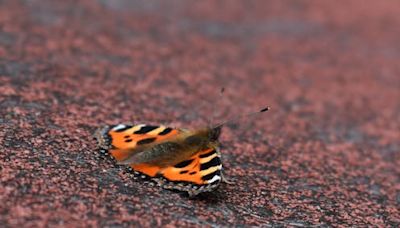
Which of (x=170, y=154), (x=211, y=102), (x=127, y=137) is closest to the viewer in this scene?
(x=170, y=154)

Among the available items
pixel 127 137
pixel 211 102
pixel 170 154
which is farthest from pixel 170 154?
pixel 211 102

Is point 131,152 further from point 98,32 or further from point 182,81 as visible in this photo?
point 98,32

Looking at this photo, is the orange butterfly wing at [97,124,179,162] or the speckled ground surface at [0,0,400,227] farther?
the orange butterfly wing at [97,124,179,162]

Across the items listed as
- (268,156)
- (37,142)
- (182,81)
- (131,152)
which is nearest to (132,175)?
(131,152)

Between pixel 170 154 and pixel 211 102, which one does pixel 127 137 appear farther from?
pixel 211 102

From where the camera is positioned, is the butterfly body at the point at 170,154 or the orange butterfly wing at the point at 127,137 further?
the orange butterfly wing at the point at 127,137
